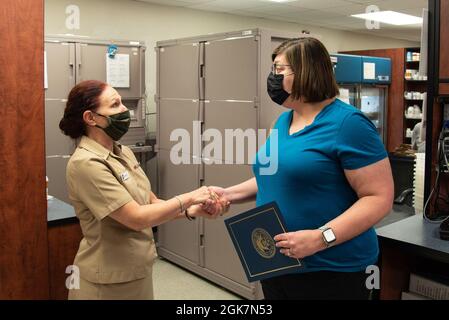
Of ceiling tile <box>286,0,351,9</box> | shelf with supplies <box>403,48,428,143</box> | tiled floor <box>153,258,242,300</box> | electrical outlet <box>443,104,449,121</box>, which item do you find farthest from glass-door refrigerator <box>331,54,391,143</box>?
tiled floor <box>153,258,242,300</box>

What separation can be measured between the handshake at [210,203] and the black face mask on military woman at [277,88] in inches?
19.8

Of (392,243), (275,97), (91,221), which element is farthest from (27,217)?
(392,243)

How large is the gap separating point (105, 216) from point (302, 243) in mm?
686

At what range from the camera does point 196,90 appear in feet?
11.8

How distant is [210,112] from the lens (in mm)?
3479

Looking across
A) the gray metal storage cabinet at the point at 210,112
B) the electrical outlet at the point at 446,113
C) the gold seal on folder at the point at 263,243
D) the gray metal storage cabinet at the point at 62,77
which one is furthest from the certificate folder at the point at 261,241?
the gray metal storage cabinet at the point at 62,77

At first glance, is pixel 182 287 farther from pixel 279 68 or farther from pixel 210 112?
pixel 279 68

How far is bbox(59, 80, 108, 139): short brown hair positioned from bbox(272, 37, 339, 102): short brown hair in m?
0.74

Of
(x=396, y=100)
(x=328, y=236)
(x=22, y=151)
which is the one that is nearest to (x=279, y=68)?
(x=328, y=236)

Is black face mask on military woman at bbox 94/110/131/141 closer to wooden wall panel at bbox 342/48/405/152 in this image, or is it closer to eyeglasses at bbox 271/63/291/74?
eyeglasses at bbox 271/63/291/74

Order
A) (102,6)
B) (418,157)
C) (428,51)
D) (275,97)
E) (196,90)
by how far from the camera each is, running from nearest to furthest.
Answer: (275,97) < (428,51) < (418,157) < (196,90) < (102,6)

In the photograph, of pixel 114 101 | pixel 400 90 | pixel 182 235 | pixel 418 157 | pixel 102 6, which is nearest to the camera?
pixel 114 101

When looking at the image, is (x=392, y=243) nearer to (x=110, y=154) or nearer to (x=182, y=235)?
(x=110, y=154)
